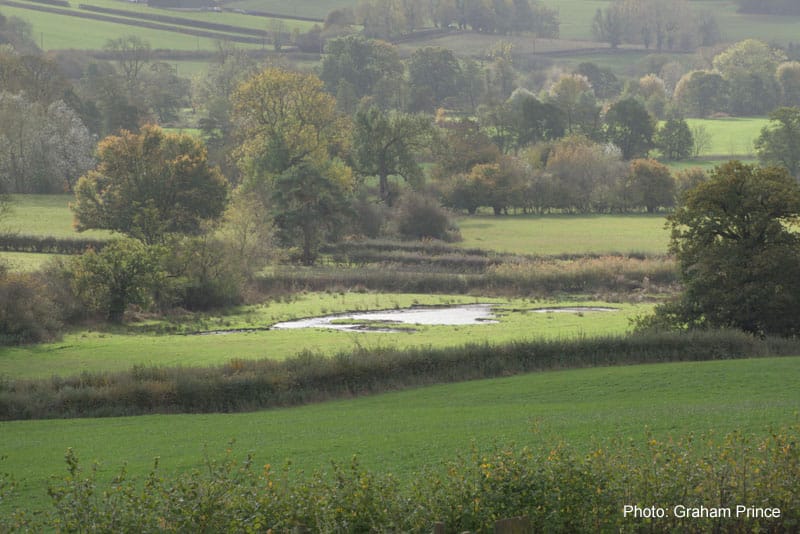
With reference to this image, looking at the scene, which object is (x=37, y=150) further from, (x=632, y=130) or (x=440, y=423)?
(x=440, y=423)

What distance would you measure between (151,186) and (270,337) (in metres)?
33.6

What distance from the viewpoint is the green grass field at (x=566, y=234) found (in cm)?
9238

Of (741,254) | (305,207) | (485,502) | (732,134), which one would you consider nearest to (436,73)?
(732,134)

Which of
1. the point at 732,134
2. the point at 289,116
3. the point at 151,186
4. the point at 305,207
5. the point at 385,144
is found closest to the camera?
the point at 151,186

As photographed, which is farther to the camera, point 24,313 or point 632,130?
point 632,130

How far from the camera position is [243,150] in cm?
11119

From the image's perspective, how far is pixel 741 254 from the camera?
44.7 m

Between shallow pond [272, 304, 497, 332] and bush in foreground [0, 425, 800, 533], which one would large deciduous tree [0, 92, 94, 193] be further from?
bush in foreground [0, 425, 800, 533]

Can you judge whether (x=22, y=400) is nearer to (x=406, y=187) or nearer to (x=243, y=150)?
(x=243, y=150)

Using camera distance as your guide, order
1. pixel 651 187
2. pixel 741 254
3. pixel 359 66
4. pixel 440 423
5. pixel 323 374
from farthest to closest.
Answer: pixel 359 66, pixel 651 187, pixel 741 254, pixel 323 374, pixel 440 423

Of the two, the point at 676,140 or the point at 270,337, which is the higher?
the point at 676,140

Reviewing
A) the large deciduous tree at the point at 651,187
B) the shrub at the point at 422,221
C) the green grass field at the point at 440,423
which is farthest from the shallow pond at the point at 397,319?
the large deciduous tree at the point at 651,187

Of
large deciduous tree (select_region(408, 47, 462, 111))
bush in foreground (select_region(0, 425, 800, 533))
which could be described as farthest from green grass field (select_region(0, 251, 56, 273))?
large deciduous tree (select_region(408, 47, 462, 111))

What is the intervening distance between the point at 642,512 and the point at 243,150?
3946 inches
